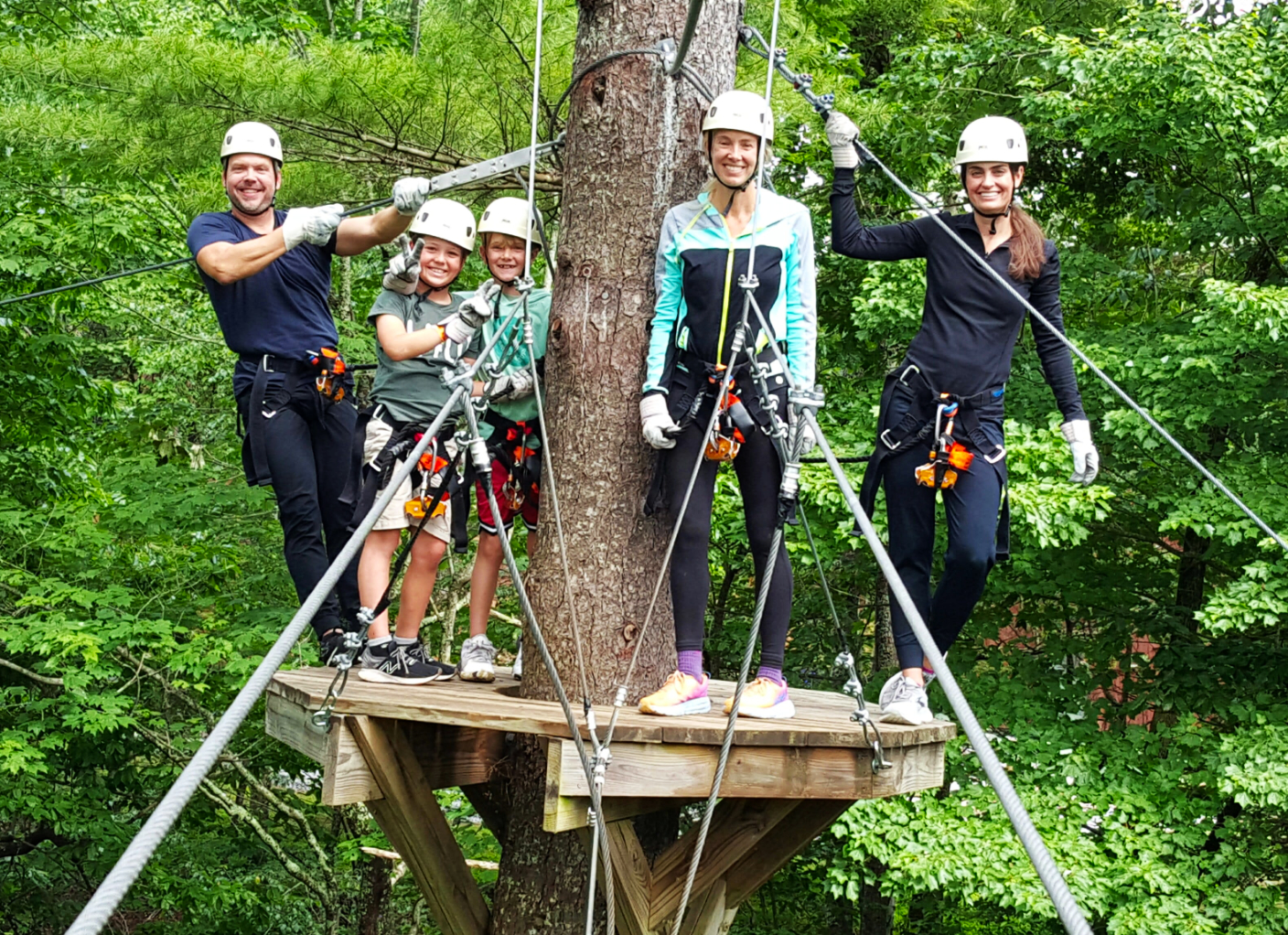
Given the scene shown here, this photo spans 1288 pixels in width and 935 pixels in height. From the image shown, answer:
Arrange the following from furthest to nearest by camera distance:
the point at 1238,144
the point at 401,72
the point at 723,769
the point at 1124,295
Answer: the point at 1124,295 < the point at 1238,144 < the point at 401,72 < the point at 723,769

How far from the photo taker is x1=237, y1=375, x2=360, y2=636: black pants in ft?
11.0

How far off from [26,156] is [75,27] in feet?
13.9

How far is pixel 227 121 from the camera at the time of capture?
213 inches

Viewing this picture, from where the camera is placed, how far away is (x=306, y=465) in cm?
338

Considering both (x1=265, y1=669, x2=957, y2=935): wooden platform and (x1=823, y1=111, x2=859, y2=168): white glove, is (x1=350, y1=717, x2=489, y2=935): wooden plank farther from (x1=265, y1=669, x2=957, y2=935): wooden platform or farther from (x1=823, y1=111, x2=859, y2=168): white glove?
(x1=823, y1=111, x2=859, y2=168): white glove

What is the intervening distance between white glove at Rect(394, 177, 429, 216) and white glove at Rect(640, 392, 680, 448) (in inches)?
31.1

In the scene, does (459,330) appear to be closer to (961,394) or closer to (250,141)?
(250,141)

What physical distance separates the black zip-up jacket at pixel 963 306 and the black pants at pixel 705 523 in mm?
531

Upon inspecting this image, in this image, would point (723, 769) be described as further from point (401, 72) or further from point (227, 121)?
point (227, 121)

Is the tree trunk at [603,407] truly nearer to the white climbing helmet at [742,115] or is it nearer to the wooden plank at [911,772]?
the white climbing helmet at [742,115]

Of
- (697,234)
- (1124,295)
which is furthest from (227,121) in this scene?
(1124,295)

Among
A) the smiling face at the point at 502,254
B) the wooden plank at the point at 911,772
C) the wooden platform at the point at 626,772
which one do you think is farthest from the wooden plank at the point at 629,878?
the smiling face at the point at 502,254

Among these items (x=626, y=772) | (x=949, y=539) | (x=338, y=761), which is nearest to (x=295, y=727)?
A: (x=338, y=761)

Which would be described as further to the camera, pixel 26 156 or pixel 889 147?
pixel 889 147
